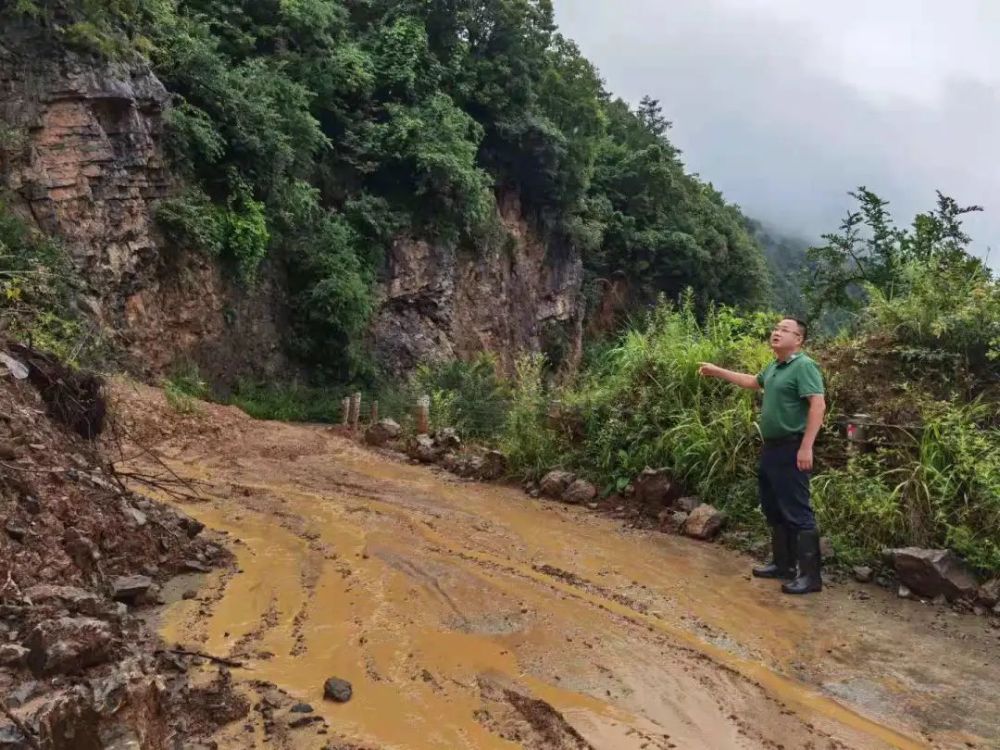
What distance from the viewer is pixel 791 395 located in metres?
4.63

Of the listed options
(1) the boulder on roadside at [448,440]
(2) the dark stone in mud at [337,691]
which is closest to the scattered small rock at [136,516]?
(2) the dark stone in mud at [337,691]

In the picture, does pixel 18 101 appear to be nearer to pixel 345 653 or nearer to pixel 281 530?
pixel 281 530

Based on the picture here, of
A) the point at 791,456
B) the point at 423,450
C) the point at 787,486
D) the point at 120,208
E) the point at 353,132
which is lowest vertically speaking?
the point at 423,450

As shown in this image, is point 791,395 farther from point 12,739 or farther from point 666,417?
point 12,739

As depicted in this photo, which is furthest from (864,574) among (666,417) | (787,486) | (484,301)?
(484,301)

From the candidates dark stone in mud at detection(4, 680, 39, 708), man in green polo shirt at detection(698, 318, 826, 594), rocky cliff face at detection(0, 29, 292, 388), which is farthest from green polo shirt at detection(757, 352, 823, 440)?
rocky cliff face at detection(0, 29, 292, 388)

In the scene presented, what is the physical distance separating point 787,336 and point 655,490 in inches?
84.8

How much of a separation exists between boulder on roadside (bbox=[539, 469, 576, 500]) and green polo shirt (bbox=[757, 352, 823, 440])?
264 cm

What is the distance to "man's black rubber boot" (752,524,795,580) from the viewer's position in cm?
480

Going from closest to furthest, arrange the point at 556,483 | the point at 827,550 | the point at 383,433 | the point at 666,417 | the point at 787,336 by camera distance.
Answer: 1. the point at 787,336
2. the point at 827,550
3. the point at 666,417
4. the point at 556,483
5. the point at 383,433

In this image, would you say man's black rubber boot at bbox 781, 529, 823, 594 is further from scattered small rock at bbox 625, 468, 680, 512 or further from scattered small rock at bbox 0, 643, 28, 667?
scattered small rock at bbox 0, 643, 28, 667

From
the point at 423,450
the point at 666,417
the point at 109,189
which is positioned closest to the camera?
the point at 666,417

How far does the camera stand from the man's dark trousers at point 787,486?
457cm

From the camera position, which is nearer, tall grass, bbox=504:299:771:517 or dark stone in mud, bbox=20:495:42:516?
dark stone in mud, bbox=20:495:42:516
